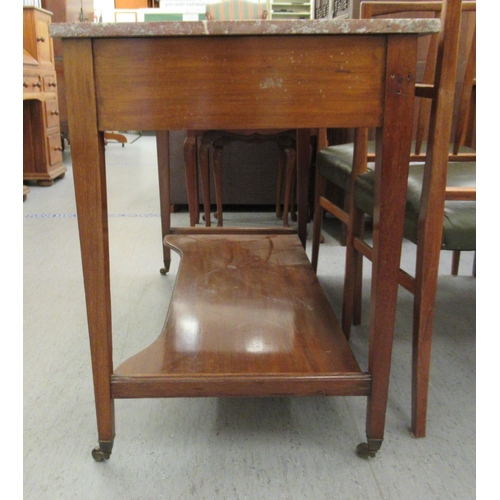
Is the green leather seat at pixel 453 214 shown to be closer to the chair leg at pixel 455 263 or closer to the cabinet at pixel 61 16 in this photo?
the chair leg at pixel 455 263

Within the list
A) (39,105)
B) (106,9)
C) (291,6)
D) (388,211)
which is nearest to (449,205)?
→ (388,211)

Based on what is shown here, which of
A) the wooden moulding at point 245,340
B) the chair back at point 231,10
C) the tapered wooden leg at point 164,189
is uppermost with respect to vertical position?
the chair back at point 231,10

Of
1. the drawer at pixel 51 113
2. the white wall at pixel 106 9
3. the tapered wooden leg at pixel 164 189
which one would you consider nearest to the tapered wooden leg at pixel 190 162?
the tapered wooden leg at pixel 164 189

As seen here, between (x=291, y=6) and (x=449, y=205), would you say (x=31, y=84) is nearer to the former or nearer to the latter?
(x=449, y=205)

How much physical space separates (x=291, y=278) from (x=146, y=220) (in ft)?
4.52

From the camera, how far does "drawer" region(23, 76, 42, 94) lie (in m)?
2.97

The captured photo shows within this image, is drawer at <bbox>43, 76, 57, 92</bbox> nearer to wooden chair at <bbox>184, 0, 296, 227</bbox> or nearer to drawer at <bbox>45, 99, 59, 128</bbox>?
drawer at <bbox>45, 99, 59, 128</bbox>

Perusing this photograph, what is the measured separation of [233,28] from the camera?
0.72 metres

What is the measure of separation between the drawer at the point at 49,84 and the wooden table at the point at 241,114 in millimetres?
2879

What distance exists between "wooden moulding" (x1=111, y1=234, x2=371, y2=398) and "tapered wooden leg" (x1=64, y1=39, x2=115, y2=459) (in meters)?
0.05

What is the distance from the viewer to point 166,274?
184 cm

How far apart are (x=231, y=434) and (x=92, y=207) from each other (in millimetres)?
511

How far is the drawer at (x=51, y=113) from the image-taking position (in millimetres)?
3344
